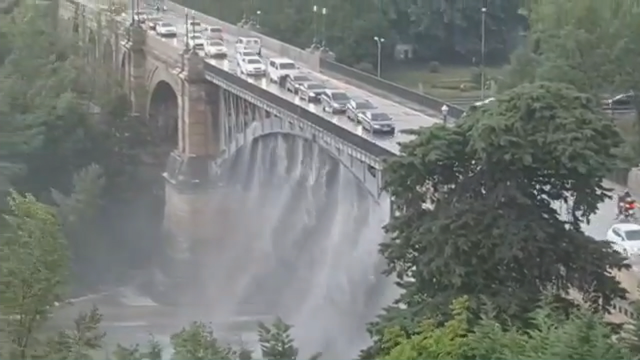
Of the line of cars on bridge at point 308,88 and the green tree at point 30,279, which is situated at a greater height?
the green tree at point 30,279

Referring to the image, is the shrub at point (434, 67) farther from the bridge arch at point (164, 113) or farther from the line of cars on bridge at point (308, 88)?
the bridge arch at point (164, 113)

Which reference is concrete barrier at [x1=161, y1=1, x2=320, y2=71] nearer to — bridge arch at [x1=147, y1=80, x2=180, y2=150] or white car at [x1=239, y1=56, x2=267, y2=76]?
white car at [x1=239, y1=56, x2=267, y2=76]

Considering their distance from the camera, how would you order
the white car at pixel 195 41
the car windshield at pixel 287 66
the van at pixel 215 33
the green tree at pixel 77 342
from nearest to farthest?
the green tree at pixel 77 342, the car windshield at pixel 287 66, the white car at pixel 195 41, the van at pixel 215 33

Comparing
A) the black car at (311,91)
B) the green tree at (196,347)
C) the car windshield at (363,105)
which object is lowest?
the black car at (311,91)

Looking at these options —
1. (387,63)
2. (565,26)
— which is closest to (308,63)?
(387,63)

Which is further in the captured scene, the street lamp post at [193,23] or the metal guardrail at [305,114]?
the street lamp post at [193,23]

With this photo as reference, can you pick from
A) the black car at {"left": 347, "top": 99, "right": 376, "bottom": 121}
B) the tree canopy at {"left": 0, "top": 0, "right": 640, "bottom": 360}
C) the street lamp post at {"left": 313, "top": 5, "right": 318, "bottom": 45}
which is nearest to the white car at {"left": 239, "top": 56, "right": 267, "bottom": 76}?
the street lamp post at {"left": 313, "top": 5, "right": 318, "bottom": 45}

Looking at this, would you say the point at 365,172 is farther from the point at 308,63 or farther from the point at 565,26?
the point at 308,63

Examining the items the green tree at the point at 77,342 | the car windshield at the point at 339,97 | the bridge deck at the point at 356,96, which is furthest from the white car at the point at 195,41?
the green tree at the point at 77,342
